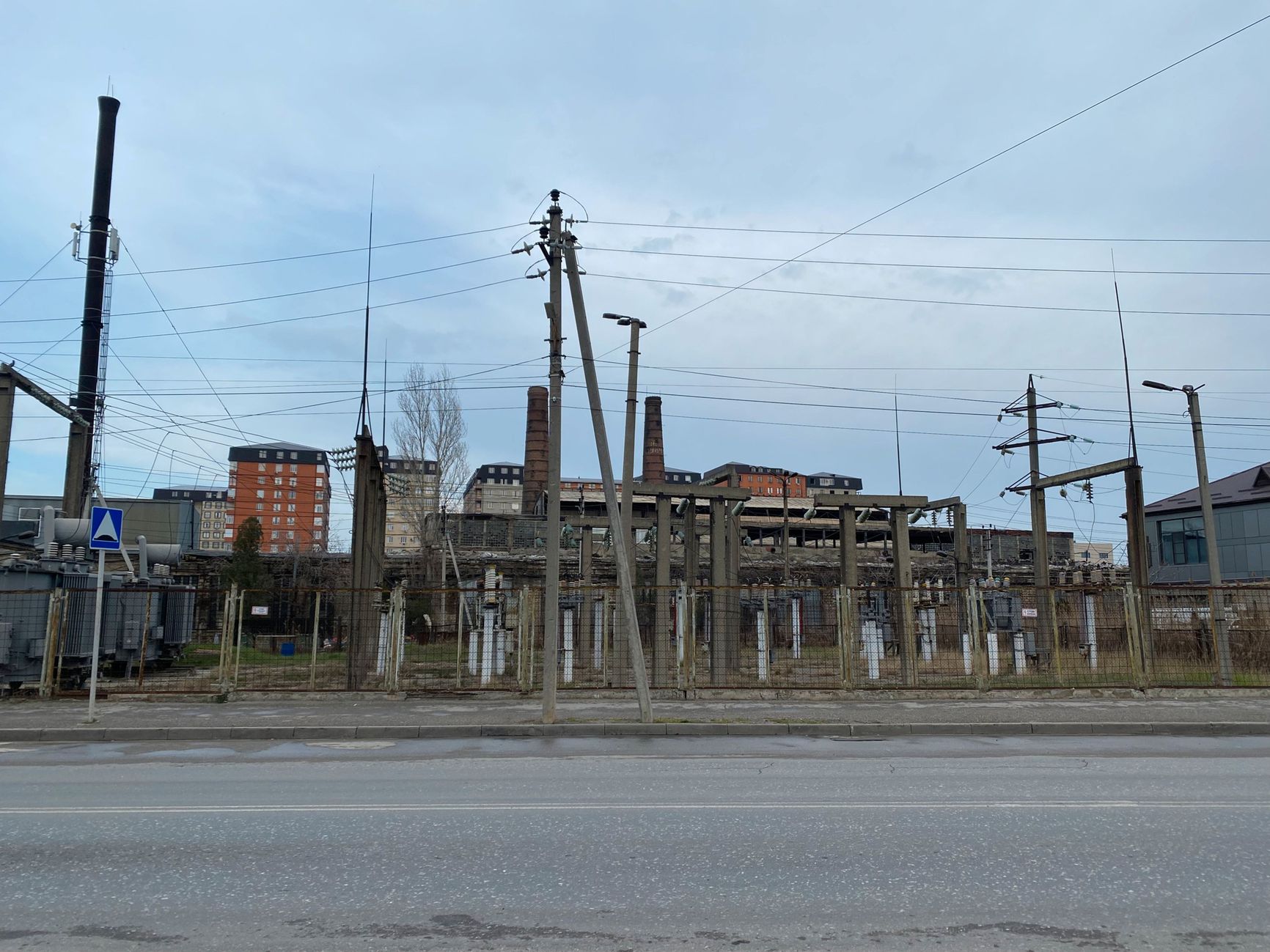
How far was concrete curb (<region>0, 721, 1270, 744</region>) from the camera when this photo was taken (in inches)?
524

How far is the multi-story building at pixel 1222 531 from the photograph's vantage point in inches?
1754

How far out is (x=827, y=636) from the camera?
60.7 ft

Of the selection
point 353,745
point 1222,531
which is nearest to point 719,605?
point 353,745

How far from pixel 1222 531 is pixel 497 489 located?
3610 inches

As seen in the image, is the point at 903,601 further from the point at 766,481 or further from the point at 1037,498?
the point at 766,481

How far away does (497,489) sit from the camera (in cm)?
12538

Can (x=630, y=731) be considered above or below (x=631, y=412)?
below

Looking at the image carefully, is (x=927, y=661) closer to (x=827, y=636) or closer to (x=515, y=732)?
(x=827, y=636)

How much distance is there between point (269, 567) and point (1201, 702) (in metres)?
38.0

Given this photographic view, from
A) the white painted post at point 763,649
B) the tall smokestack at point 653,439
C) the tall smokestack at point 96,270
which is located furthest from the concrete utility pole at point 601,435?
the tall smokestack at point 653,439

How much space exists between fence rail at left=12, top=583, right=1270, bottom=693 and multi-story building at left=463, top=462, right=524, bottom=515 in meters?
65.7

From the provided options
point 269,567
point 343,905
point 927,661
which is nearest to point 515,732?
point 343,905

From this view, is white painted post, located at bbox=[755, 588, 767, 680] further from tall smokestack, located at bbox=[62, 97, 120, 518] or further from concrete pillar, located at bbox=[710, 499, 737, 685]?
tall smokestack, located at bbox=[62, 97, 120, 518]

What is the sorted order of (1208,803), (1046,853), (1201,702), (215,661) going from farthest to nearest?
1. (215,661)
2. (1201,702)
3. (1208,803)
4. (1046,853)
